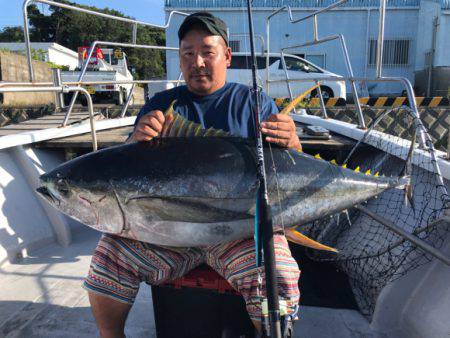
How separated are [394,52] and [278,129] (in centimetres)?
1882

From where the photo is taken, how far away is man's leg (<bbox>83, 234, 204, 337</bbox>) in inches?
63.6

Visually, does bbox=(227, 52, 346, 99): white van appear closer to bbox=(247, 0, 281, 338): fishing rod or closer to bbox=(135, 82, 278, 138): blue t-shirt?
bbox=(135, 82, 278, 138): blue t-shirt

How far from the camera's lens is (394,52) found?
17781 millimetres

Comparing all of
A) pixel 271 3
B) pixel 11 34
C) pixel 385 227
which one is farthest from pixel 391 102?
pixel 11 34

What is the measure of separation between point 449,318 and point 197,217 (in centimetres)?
135

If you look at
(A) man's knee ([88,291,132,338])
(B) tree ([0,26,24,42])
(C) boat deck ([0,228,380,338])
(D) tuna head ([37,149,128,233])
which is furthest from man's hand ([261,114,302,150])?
(B) tree ([0,26,24,42])

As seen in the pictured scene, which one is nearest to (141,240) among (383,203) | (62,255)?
(62,255)

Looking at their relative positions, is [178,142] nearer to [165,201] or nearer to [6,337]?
[165,201]

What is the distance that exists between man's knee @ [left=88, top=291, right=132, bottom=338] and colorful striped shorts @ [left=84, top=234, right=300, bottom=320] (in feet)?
0.09

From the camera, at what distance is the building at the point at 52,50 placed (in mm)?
25828

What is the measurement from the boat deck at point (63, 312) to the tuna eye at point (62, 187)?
944 millimetres

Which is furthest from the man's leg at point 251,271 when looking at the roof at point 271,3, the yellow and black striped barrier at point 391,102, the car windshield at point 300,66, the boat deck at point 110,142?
the roof at point 271,3

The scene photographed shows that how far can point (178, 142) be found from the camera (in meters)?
1.64

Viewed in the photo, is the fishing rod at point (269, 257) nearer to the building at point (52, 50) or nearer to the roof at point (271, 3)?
the roof at point (271, 3)
